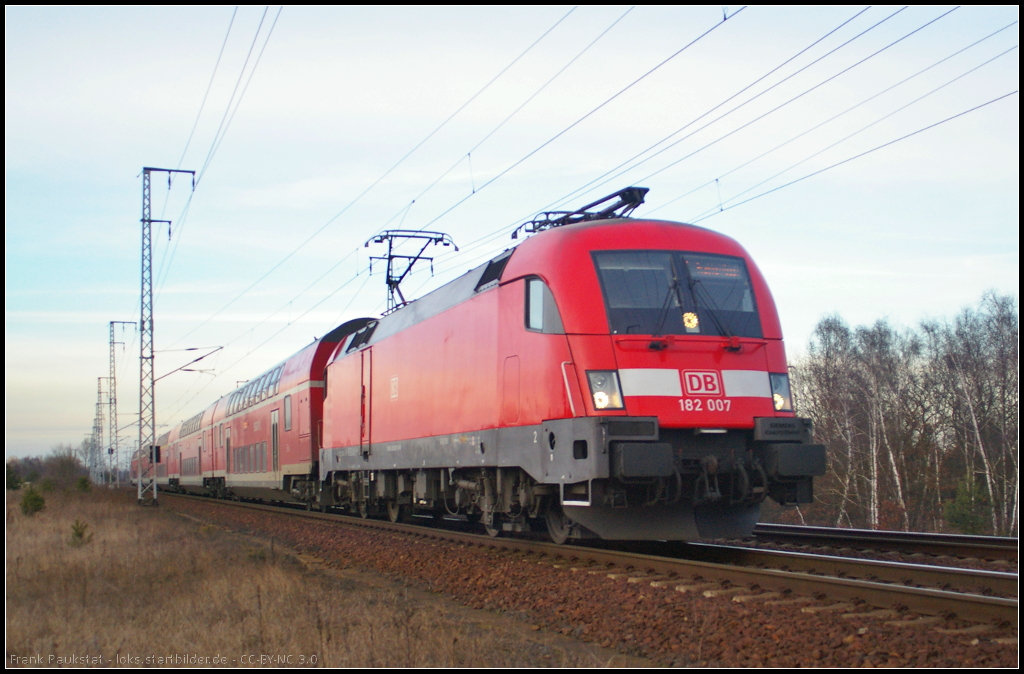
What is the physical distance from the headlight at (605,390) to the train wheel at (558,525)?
92.3 inches

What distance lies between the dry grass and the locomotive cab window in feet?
12.2

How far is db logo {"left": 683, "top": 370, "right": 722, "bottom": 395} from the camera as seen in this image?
9.48m

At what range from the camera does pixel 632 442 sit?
905 cm

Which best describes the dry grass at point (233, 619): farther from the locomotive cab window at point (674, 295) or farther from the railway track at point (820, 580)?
the locomotive cab window at point (674, 295)

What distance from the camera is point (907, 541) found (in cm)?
1044

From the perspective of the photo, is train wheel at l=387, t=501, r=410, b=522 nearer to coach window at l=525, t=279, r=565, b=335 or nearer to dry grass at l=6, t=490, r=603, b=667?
dry grass at l=6, t=490, r=603, b=667

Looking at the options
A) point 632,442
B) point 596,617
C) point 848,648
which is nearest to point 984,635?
point 848,648

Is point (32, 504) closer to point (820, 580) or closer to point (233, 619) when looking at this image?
point (233, 619)

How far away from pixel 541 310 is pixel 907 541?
202 inches

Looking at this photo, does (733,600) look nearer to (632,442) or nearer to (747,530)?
(632,442)

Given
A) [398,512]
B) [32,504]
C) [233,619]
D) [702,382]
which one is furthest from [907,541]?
[32,504]

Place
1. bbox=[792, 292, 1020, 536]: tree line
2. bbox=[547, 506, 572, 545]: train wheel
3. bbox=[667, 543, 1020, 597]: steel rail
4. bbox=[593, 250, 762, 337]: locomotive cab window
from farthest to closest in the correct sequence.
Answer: bbox=[792, 292, 1020, 536]: tree line, bbox=[547, 506, 572, 545]: train wheel, bbox=[593, 250, 762, 337]: locomotive cab window, bbox=[667, 543, 1020, 597]: steel rail

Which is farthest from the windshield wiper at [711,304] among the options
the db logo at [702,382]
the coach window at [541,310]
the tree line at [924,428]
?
the tree line at [924,428]

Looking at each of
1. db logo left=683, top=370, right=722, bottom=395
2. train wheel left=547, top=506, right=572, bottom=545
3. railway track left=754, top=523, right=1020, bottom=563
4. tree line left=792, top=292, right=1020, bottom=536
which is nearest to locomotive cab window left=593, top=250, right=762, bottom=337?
db logo left=683, top=370, right=722, bottom=395
